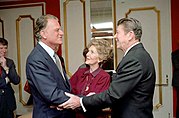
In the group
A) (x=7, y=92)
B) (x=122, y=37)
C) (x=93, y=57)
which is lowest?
(x=7, y=92)

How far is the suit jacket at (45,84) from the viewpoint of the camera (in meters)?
1.73

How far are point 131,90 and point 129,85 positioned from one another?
53 mm

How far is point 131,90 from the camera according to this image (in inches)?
69.4

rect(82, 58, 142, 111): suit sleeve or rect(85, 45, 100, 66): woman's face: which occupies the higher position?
rect(85, 45, 100, 66): woman's face

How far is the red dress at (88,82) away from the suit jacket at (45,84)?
31cm

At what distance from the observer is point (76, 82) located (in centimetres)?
226

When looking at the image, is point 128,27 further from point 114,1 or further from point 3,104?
point 114,1

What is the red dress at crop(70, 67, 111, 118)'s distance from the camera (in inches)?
83.6

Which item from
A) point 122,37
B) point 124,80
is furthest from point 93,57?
point 124,80

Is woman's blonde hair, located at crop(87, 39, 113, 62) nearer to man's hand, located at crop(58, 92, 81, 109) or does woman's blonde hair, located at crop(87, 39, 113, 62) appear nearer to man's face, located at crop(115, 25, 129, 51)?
man's face, located at crop(115, 25, 129, 51)

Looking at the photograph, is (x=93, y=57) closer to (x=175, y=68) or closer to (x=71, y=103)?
(x=71, y=103)

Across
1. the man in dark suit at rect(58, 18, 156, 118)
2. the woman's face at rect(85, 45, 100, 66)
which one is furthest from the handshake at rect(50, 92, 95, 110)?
the woman's face at rect(85, 45, 100, 66)

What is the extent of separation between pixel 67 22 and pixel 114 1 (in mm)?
879

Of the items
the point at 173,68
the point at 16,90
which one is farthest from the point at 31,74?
the point at 16,90
